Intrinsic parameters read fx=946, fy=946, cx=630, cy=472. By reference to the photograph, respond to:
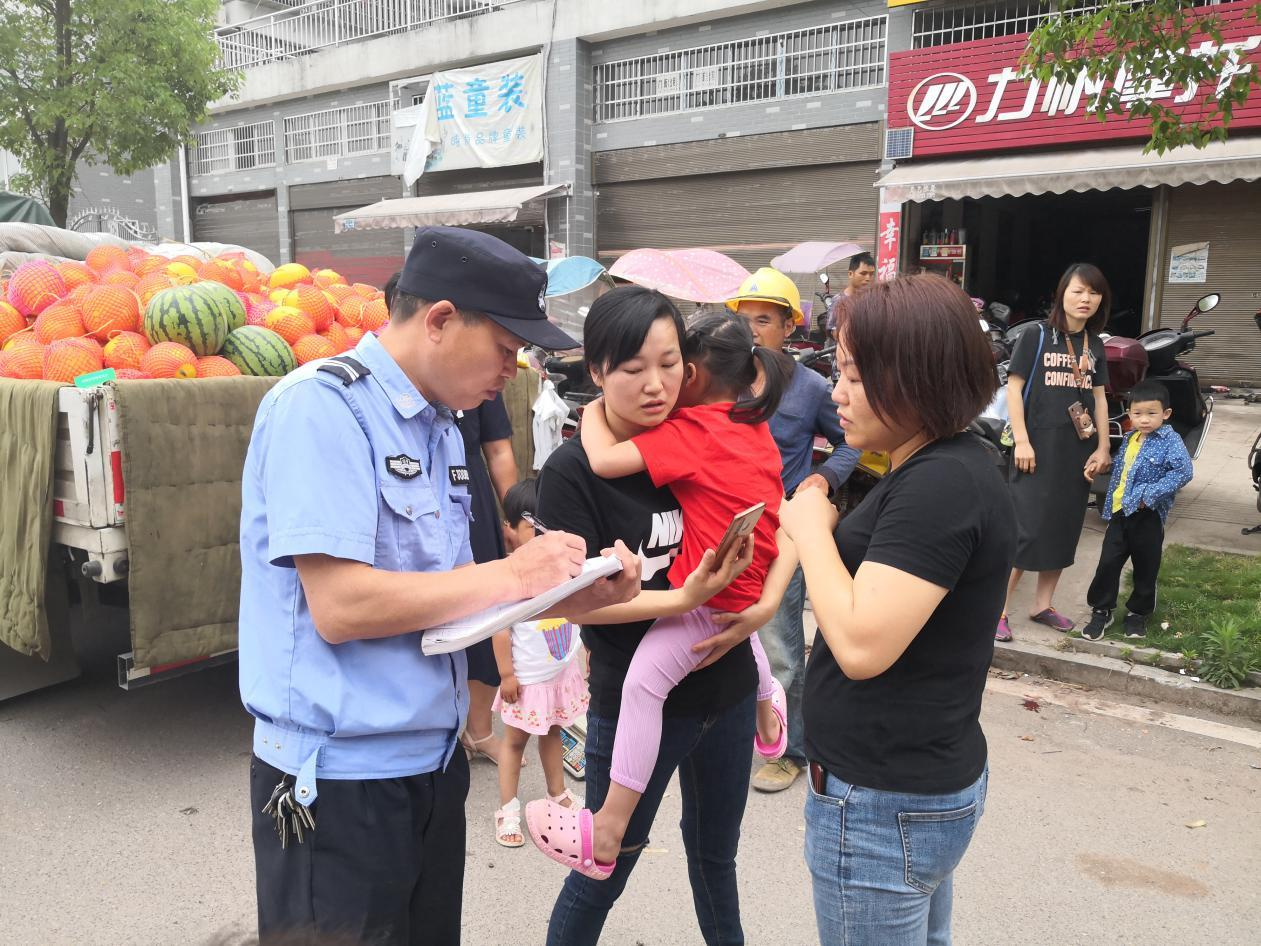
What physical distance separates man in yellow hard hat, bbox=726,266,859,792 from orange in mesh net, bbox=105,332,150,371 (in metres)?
2.82

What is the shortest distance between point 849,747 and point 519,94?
1741 cm

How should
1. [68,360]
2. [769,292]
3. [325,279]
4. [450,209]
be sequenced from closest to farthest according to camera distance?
[769,292], [68,360], [325,279], [450,209]

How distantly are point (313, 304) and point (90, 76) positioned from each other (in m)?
12.7

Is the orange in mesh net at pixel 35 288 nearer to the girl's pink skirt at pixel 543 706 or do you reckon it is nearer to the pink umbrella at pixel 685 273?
the girl's pink skirt at pixel 543 706

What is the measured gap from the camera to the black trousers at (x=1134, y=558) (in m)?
5.30

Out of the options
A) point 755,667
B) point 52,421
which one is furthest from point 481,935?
point 52,421

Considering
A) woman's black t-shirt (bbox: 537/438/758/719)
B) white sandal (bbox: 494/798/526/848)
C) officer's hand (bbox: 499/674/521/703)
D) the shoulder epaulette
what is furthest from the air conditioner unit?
the shoulder epaulette

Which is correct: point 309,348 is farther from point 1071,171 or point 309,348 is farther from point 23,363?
point 1071,171

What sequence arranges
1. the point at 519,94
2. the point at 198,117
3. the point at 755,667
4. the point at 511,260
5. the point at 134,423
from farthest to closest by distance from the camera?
the point at 519,94
the point at 198,117
the point at 134,423
the point at 755,667
the point at 511,260

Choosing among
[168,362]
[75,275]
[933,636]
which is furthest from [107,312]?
[933,636]

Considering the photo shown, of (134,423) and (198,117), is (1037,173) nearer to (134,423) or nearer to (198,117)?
(134,423)

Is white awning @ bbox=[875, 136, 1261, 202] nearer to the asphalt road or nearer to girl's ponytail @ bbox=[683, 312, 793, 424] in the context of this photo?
the asphalt road

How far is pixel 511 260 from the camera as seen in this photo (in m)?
1.71

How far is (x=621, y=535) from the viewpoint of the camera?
2285 millimetres
